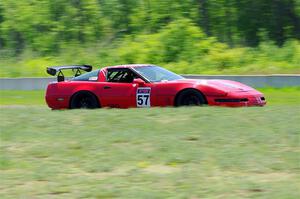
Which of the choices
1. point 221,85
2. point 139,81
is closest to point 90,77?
point 139,81

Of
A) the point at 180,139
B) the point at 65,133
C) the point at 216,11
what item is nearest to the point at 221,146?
the point at 180,139

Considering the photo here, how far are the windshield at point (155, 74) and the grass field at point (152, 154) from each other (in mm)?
4605

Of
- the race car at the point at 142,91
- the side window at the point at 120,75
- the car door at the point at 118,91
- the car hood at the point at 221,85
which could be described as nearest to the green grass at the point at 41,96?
the car hood at the point at 221,85

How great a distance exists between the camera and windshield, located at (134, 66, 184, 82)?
13561mm

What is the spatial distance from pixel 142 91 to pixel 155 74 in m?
0.66

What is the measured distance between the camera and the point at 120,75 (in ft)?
46.5

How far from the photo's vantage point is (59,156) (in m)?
6.61

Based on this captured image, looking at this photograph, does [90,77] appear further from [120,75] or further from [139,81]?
[139,81]

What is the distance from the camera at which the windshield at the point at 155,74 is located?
1356 centimetres

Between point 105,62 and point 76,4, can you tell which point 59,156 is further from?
point 76,4

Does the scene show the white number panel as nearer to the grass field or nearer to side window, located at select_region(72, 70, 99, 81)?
side window, located at select_region(72, 70, 99, 81)

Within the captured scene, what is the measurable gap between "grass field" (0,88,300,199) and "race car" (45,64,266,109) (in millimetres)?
3475

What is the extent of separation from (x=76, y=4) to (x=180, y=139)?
3743cm

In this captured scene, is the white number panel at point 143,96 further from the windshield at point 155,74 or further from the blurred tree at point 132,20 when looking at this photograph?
the blurred tree at point 132,20
